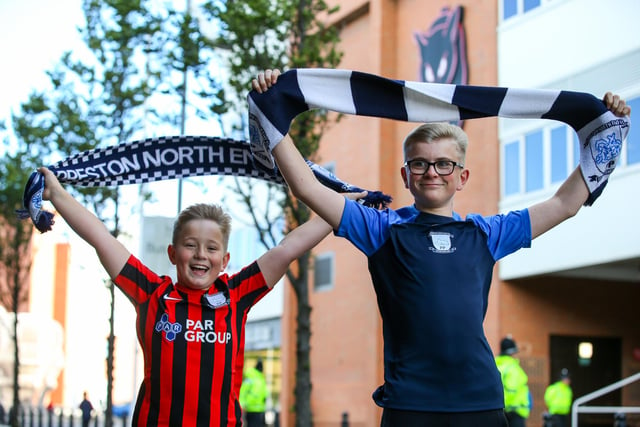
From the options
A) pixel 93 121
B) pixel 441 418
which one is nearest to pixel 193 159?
pixel 441 418

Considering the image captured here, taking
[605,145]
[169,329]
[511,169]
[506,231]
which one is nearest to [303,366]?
[511,169]

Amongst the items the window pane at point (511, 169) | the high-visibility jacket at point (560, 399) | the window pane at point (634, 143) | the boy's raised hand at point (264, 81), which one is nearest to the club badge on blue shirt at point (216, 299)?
the boy's raised hand at point (264, 81)

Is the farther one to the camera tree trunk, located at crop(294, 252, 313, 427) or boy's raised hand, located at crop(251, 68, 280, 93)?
tree trunk, located at crop(294, 252, 313, 427)

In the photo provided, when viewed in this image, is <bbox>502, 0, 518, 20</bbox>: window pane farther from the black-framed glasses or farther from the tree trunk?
the black-framed glasses

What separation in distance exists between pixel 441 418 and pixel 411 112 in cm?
140

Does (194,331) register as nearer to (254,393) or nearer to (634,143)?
(634,143)

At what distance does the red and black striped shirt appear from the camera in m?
4.55

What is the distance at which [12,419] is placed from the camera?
25.1 metres

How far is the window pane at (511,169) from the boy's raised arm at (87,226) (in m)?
18.3

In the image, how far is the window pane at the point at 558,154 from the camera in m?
20.6

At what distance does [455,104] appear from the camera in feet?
14.0

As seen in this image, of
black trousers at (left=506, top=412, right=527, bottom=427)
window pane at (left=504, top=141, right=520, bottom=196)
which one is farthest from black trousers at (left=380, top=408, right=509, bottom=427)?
window pane at (left=504, top=141, right=520, bottom=196)

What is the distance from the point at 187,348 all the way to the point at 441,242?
4.70ft

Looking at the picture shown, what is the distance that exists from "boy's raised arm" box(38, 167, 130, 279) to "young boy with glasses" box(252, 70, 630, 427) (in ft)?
3.86
